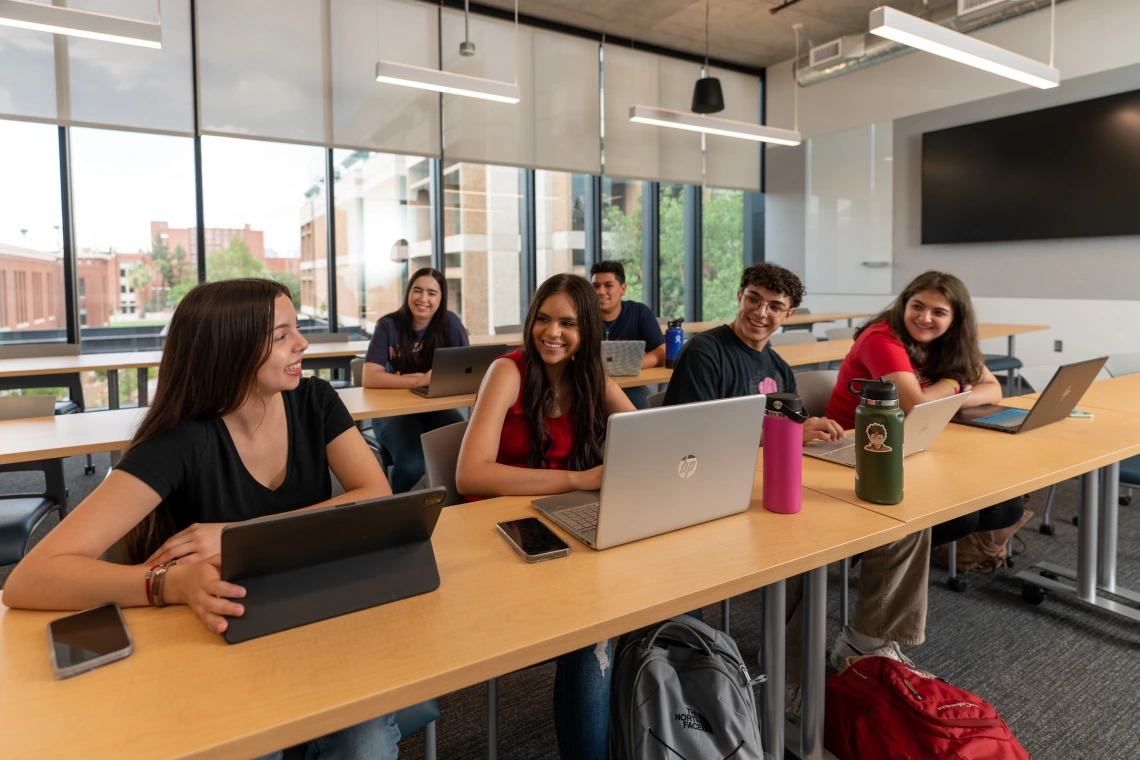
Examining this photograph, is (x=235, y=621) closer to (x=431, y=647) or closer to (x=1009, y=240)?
(x=431, y=647)

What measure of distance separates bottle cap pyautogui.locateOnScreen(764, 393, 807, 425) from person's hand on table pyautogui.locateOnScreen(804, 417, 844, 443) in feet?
2.20

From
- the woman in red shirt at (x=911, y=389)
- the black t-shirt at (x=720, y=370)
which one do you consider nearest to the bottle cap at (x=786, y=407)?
the black t-shirt at (x=720, y=370)

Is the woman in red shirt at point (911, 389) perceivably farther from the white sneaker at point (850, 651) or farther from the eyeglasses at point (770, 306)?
the eyeglasses at point (770, 306)

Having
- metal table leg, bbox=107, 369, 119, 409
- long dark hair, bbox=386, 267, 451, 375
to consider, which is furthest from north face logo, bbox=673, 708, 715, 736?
metal table leg, bbox=107, 369, 119, 409

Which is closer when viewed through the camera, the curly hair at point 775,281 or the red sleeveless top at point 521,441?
the red sleeveless top at point 521,441

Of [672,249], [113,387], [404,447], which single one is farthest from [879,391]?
[672,249]

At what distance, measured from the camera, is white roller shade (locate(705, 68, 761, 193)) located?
7.89 metres

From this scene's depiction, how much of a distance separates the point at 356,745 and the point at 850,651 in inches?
56.6

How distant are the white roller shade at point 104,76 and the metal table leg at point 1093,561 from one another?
5.83 metres

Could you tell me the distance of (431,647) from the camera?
3.12 feet

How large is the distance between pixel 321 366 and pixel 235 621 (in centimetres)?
370

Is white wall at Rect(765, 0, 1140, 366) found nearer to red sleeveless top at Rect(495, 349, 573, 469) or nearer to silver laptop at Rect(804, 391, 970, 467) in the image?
silver laptop at Rect(804, 391, 970, 467)

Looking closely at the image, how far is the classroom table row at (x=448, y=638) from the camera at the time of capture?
0.80 metres

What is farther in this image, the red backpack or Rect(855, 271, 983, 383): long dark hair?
Rect(855, 271, 983, 383): long dark hair
